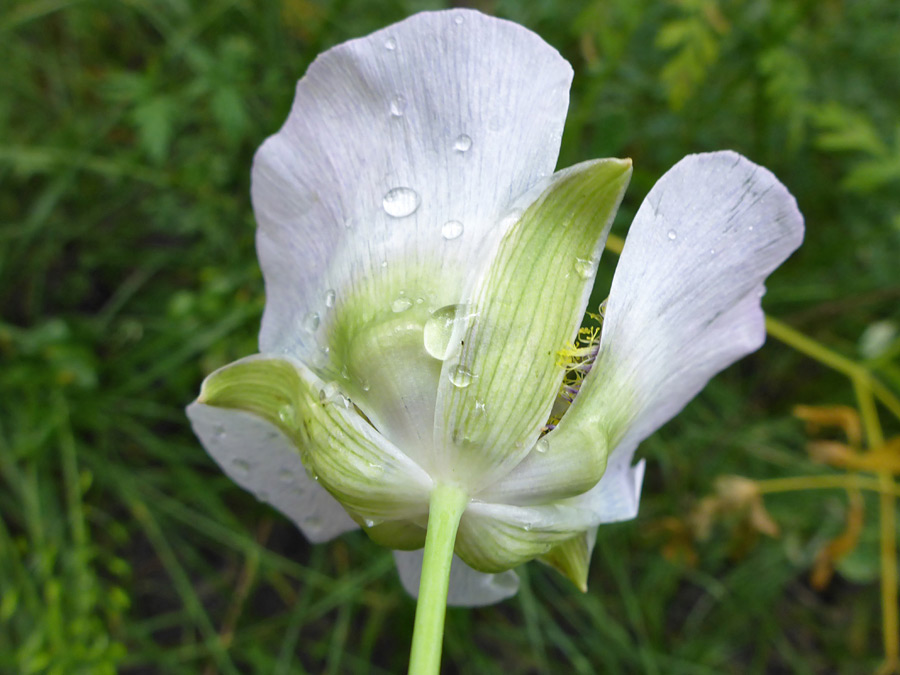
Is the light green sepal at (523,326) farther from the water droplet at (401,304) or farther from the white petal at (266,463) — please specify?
the white petal at (266,463)

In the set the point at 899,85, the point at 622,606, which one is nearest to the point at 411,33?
the point at 622,606

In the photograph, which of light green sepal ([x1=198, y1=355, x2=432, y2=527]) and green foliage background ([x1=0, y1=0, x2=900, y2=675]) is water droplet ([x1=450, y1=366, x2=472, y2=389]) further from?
green foliage background ([x1=0, y1=0, x2=900, y2=675])

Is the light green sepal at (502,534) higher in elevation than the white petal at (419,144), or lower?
lower

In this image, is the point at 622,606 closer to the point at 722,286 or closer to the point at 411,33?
the point at 722,286

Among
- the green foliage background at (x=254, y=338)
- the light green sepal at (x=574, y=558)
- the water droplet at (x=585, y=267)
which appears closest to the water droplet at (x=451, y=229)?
the water droplet at (x=585, y=267)

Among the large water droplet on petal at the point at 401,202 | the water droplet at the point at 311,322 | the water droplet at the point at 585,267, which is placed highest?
the large water droplet on petal at the point at 401,202

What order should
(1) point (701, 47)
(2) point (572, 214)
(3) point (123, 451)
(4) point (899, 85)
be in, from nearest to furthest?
(2) point (572, 214) < (1) point (701, 47) < (3) point (123, 451) < (4) point (899, 85)

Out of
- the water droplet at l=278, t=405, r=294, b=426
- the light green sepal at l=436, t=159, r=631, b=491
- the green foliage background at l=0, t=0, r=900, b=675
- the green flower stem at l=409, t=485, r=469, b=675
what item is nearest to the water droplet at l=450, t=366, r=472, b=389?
the light green sepal at l=436, t=159, r=631, b=491
